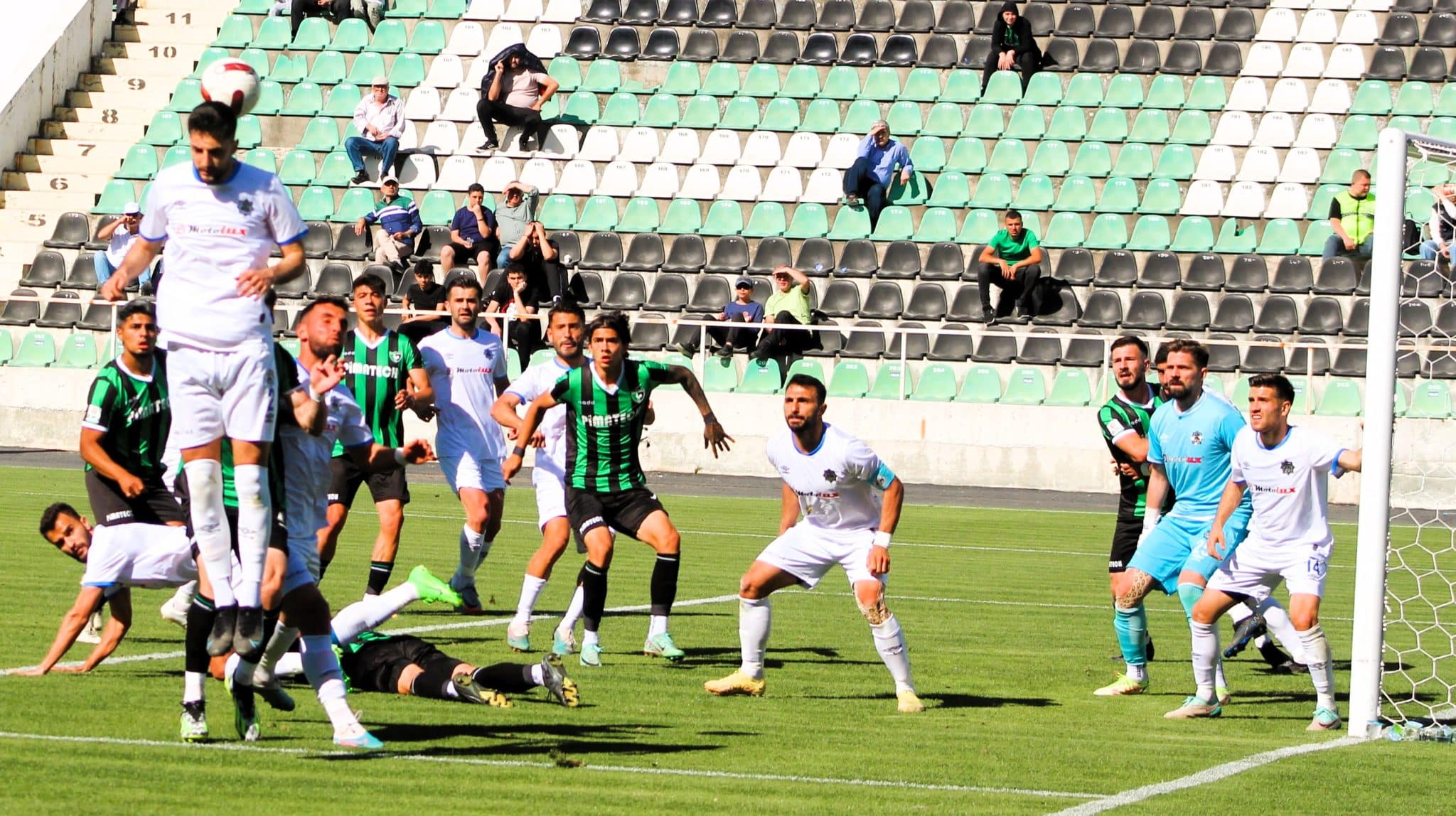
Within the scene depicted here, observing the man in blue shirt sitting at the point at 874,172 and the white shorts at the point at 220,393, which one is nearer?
the white shorts at the point at 220,393

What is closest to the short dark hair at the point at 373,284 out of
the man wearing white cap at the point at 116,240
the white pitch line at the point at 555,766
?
the white pitch line at the point at 555,766

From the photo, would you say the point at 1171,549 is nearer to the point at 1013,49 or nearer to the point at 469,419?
the point at 469,419

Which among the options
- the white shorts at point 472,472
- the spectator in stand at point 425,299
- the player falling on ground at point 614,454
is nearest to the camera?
the player falling on ground at point 614,454

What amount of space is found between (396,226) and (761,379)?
5630 millimetres

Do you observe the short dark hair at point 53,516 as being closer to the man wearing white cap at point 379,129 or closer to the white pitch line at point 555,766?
the white pitch line at point 555,766

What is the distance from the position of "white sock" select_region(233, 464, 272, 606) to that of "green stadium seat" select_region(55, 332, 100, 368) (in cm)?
2194

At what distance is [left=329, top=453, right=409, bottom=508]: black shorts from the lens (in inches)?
495

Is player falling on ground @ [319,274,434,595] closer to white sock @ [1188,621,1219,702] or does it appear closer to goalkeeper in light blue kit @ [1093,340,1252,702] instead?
goalkeeper in light blue kit @ [1093,340,1252,702]

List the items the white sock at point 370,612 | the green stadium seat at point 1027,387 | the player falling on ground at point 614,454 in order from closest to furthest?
the white sock at point 370,612 < the player falling on ground at point 614,454 < the green stadium seat at point 1027,387

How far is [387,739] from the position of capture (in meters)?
8.20

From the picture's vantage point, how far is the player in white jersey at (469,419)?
13.0 meters

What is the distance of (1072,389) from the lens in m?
25.4

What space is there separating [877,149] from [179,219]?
20.8 m

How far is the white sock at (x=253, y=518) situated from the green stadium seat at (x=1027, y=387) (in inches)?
733
